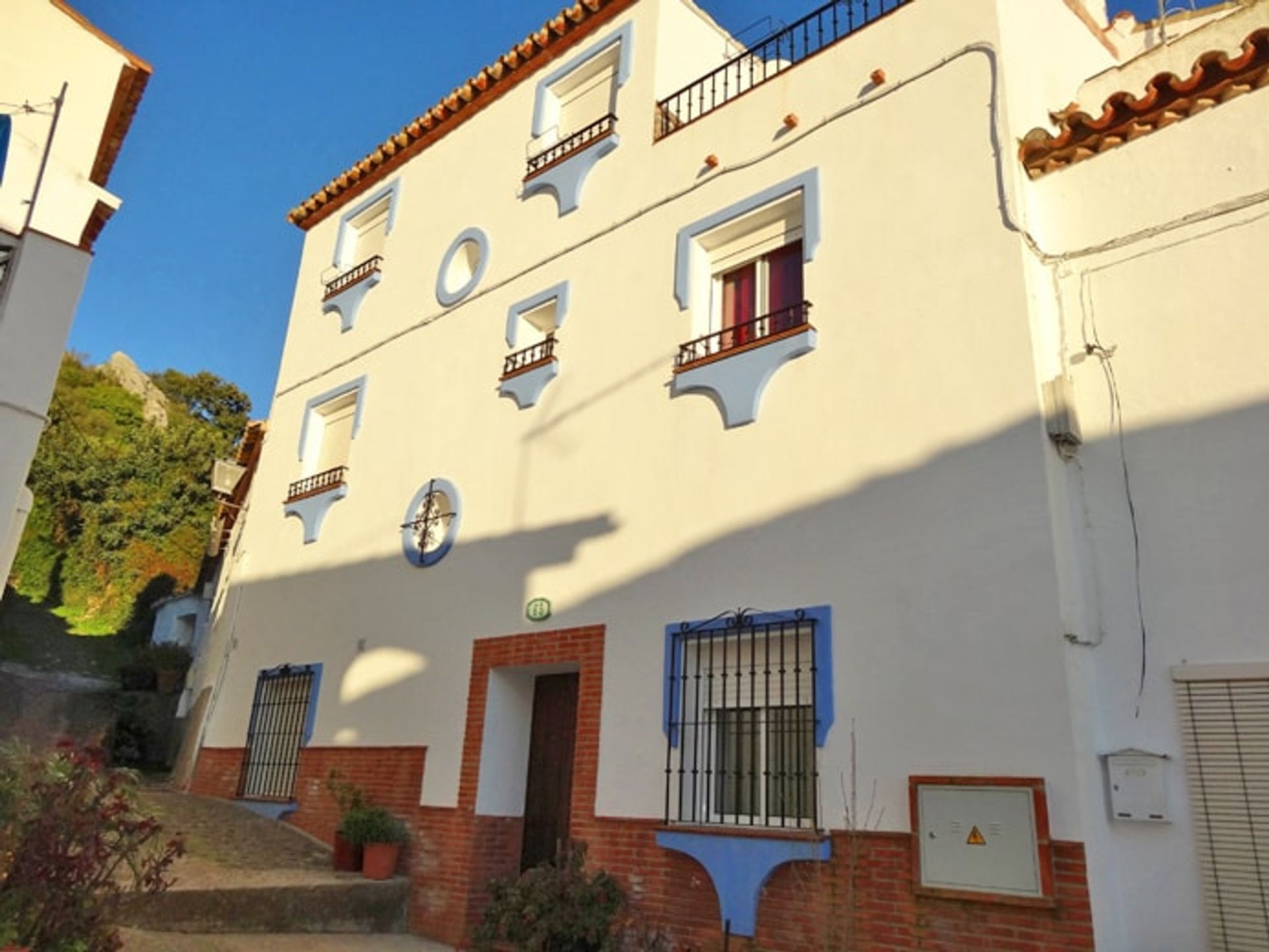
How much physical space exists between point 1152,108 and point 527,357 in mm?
5589

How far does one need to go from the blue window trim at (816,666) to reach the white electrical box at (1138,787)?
1584mm

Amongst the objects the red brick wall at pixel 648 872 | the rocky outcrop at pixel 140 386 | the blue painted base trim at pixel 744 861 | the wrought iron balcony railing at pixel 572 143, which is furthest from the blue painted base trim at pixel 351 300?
the rocky outcrop at pixel 140 386

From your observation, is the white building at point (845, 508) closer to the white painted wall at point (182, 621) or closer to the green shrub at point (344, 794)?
the green shrub at point (344, 794)

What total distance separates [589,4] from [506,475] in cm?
526

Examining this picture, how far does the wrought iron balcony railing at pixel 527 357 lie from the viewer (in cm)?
888

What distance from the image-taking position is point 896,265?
647cm

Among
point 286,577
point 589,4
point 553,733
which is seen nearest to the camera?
point 553,733

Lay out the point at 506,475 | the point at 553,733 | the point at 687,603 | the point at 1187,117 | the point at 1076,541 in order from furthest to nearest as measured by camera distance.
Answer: the point at 506,475 < the point at 553,733 < the point at 687,603 < the point at 1187,117 < the point at 1076,541

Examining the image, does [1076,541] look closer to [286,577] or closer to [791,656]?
[791,656]

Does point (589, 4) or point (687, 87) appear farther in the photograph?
point (589, 4)

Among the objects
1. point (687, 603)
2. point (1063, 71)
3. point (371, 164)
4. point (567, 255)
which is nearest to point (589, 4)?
point (567, 255)

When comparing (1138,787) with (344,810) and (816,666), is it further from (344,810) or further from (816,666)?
(344,810)

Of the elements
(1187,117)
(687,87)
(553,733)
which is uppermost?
(687,87)

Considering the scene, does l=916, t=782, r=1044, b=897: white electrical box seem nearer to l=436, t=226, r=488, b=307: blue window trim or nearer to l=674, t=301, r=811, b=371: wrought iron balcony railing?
l=674, t=301, r=811, b=371: wrought iron balcony railing
